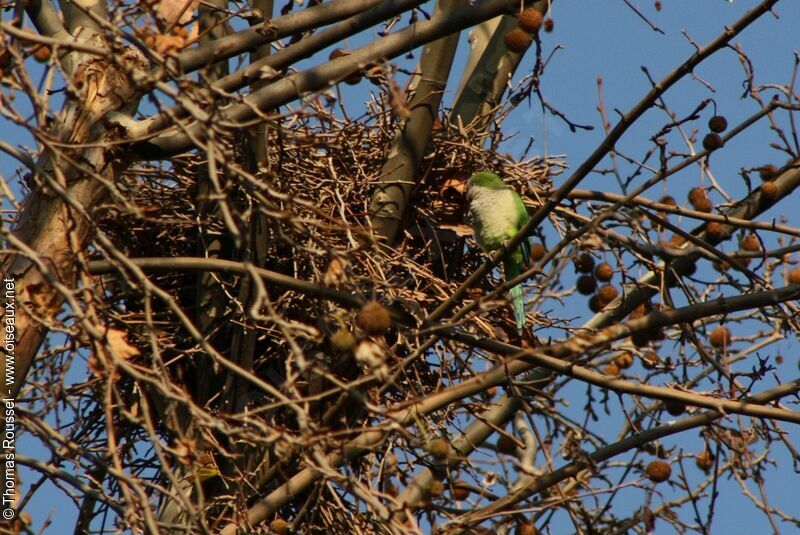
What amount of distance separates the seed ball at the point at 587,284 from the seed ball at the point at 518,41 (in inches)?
41.0

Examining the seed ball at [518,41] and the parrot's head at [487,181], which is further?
the parrot's head at [487,181]

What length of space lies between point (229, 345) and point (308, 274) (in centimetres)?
52

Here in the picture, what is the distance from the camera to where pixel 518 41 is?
14.5ft

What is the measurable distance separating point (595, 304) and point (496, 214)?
61 centimetres

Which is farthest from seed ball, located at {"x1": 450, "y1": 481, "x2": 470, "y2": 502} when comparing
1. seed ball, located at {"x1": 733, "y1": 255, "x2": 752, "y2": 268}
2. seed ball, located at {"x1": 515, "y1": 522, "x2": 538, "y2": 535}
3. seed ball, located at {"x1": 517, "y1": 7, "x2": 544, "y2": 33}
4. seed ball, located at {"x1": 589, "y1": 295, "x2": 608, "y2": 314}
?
seed ball, located at {"x1": 517, "y1": 7, "x2": 544, "y2": 33}

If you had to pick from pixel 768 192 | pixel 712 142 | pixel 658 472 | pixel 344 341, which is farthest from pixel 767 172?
pixel 344 341

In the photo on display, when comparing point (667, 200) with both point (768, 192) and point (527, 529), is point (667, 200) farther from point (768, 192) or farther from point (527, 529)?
point (527, 529)

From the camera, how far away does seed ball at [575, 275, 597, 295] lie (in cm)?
450

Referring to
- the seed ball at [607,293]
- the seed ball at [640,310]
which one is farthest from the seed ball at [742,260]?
the seed ball at [607,293]

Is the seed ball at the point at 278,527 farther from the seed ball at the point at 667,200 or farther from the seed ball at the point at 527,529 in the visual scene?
the seed ball at the point at 667,200

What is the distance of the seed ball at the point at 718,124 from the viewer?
390 cm

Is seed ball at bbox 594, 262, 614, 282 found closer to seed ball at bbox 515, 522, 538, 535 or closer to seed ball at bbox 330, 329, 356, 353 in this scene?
seed ball at bbox 515, 522, 538, 535

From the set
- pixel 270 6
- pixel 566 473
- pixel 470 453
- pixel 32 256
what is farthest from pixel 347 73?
pixel 470 453

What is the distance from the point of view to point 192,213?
15.7ft
